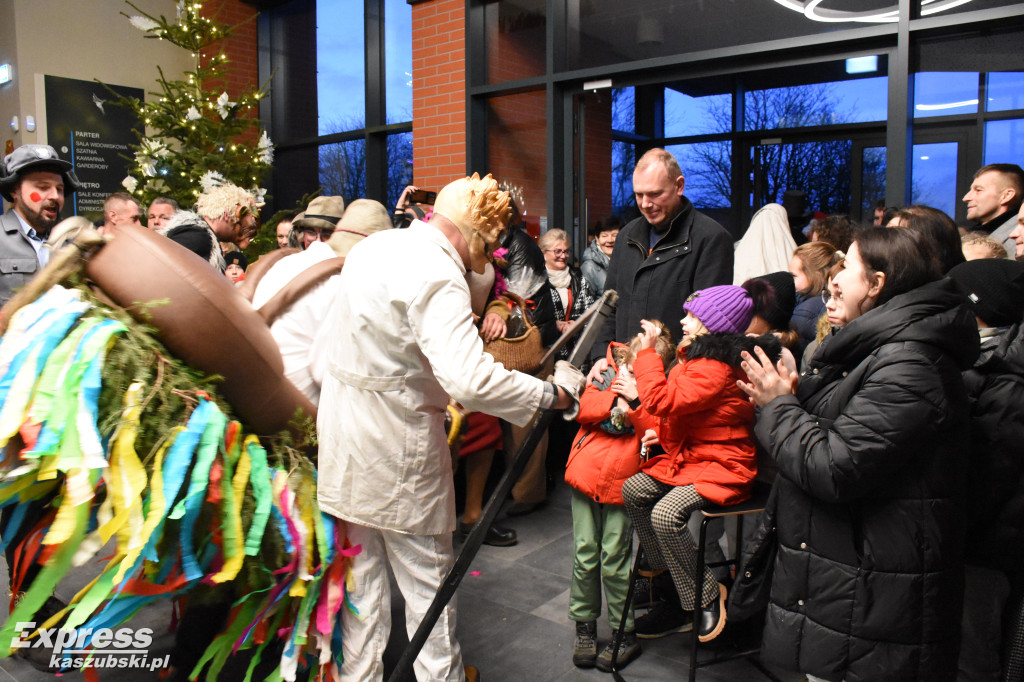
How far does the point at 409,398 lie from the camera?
7.70ft

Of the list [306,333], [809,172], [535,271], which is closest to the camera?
[306,333]

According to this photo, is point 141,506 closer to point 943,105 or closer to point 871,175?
point 943,105

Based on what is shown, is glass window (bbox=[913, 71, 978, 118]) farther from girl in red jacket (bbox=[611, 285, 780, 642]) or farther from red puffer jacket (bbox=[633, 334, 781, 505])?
red puffer jacket (bbox=[633, 334, 781, 505])

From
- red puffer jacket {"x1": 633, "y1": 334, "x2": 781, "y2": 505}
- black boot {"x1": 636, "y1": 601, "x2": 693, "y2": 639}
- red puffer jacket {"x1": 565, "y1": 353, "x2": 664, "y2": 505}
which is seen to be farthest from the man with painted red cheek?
black boot {"x1": 636, "y1": 601, "x2": 693, "y2": 639}

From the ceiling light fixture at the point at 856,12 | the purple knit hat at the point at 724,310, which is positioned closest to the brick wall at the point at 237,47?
the ceiling light fixture at the point at 856,12

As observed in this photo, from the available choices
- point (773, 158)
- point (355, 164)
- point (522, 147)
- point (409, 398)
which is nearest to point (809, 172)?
point (773, 158)

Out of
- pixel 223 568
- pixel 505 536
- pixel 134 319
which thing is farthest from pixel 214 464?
pixel 505 536

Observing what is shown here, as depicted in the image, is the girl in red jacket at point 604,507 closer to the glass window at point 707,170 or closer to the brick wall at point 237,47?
the glass window at point 707,170

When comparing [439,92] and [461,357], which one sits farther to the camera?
[439,92]

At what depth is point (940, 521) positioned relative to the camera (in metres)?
2.02

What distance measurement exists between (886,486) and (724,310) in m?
1.00

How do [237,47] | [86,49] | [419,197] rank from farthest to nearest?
[237,47] → [86,49] → [419,197]

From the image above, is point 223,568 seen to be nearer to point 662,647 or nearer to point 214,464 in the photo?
point 214,464

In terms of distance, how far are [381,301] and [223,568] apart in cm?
92
